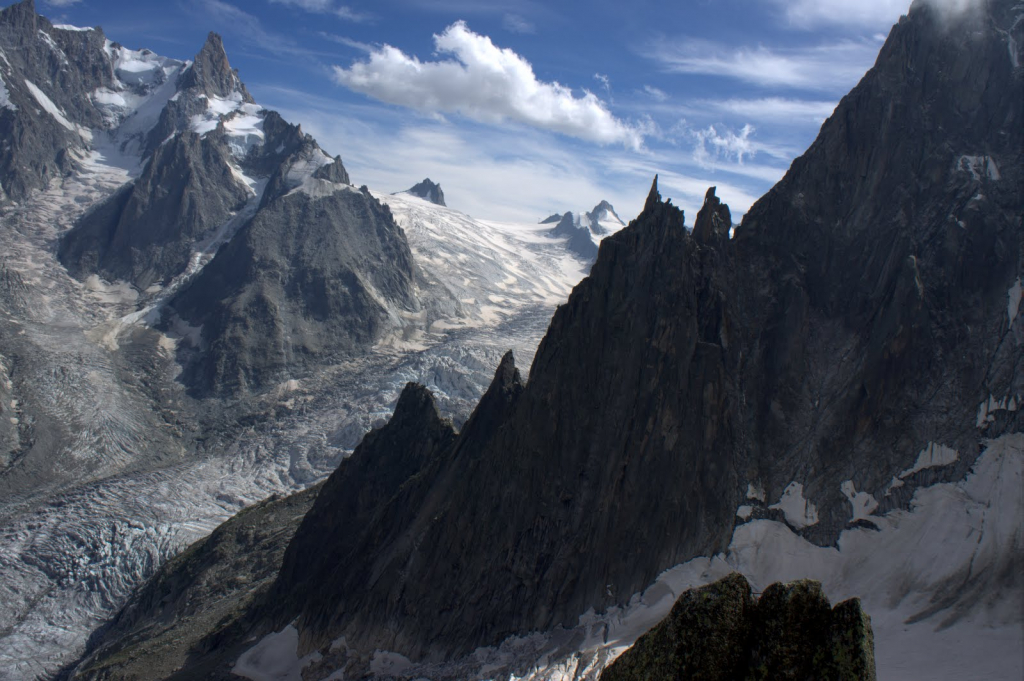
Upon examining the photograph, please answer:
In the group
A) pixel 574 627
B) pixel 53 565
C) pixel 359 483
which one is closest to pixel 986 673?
pixel 574 627

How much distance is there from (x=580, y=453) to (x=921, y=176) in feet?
107

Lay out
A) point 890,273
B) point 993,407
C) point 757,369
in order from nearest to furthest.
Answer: point 993,407
point 890,273
point 757,369

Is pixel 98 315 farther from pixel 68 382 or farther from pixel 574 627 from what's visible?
pixel 574 627

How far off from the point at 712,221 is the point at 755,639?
49.8 metres

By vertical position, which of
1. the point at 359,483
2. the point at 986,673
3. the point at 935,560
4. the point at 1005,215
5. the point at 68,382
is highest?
the point at 1005,215

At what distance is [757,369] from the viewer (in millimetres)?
56469

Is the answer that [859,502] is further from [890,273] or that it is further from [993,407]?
[890,273]

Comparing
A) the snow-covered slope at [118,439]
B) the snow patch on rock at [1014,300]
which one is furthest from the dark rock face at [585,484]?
the snow-covered slope at [118,439]

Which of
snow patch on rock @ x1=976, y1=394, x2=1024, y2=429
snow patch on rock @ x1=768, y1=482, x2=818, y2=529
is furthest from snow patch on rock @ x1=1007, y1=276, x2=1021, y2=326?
snow patch on rock @ x1=768, y1=482, x2=818, y2=529

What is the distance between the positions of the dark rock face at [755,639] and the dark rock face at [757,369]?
38.1 metres

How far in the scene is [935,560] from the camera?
46.9 metres

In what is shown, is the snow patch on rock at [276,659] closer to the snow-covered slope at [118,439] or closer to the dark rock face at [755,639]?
the snow-covered slope at [118,439]

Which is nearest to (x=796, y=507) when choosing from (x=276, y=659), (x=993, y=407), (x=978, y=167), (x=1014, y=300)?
(x=993, y=407)

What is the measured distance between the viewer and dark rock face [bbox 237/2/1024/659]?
51719 millimetres
